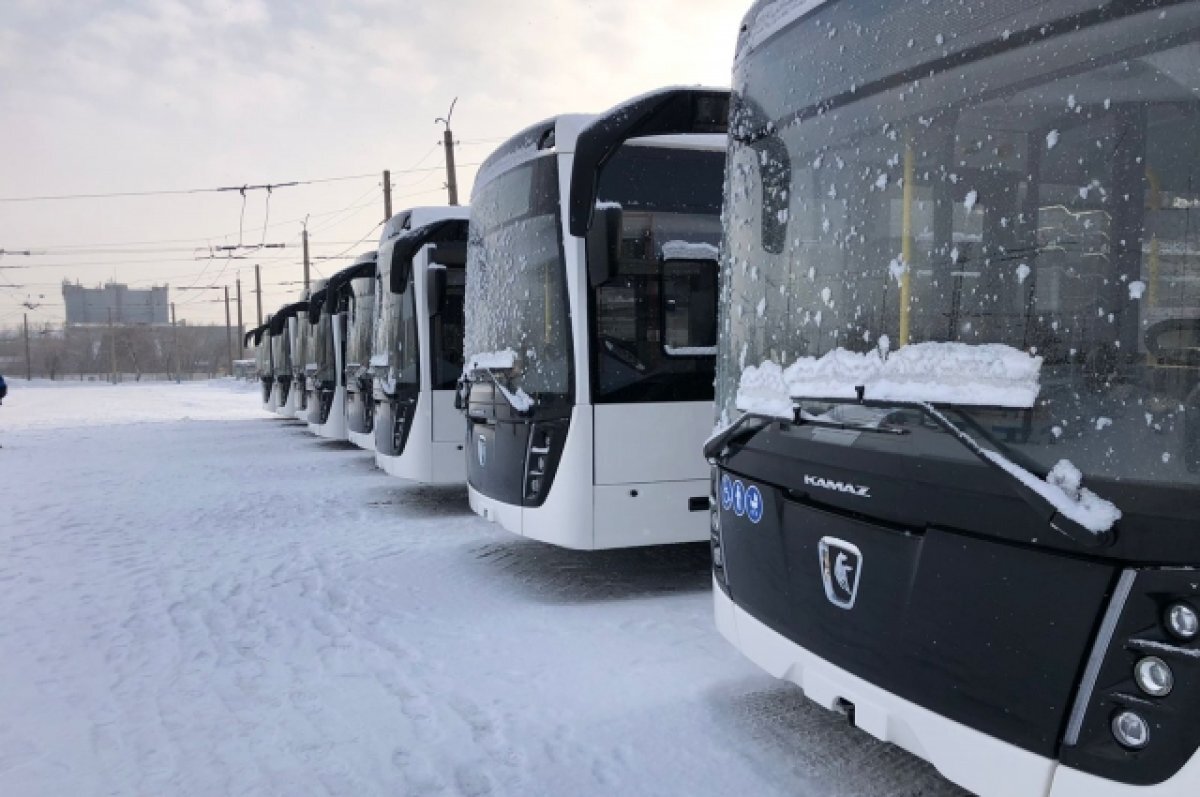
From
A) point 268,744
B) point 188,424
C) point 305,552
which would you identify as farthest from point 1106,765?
point 188,424

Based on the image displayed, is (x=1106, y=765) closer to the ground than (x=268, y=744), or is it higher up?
higher up

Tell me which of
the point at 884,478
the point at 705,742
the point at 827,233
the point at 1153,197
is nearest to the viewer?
the point at 1153,197

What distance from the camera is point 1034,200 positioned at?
233cm

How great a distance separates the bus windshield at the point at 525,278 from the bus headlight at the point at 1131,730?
13.1ft

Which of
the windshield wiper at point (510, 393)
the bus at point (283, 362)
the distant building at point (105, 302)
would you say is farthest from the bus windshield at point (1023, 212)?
the distant building at point (105, 302)

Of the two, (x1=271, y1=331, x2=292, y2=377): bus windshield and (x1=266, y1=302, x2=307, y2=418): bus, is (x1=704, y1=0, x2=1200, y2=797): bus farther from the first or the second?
(x1=271, y1=331, x2=292, y2=377): bus windshield

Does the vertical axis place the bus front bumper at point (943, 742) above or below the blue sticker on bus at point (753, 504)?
below

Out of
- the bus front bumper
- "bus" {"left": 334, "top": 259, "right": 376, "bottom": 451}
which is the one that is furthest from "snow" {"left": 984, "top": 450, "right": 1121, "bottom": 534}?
"bus" {"left": 334, "top": 259, "right": 376, "bottom": 451}

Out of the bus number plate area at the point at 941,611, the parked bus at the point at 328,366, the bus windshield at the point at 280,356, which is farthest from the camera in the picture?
the bus windshield at the point at 280,356

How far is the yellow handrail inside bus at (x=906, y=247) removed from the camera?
2684mm

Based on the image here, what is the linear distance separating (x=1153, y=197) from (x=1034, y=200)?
301 millimetres

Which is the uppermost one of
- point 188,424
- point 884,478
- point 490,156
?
point 490,156

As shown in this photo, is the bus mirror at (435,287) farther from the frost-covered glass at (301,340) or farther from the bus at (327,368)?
the frost-covered glass at (301,340)

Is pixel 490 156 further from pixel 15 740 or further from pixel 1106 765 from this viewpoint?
pixel 1106 765
